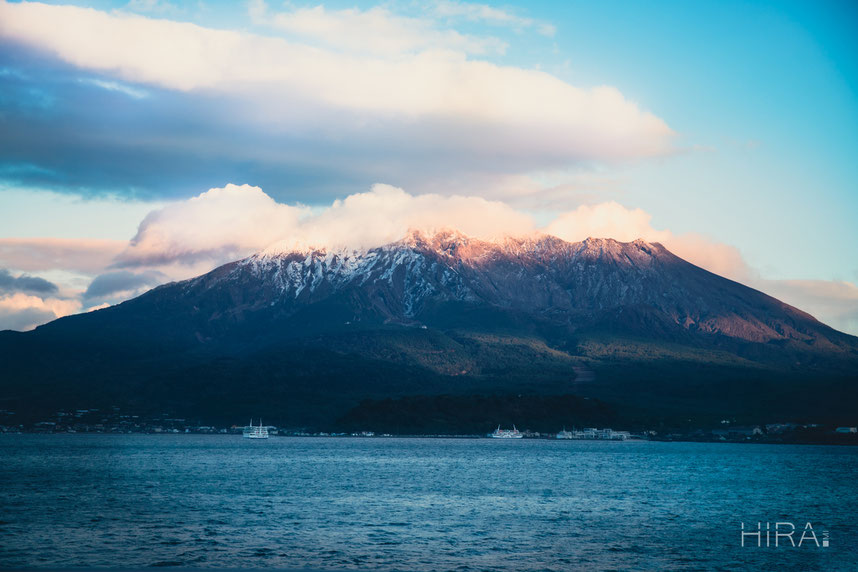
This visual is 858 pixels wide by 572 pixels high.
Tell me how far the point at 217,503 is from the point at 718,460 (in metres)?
120

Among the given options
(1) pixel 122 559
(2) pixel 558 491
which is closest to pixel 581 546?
(1) pixel 122 559

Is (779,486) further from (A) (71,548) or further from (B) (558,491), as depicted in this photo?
(A) (71,548)

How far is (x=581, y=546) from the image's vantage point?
5272 cm

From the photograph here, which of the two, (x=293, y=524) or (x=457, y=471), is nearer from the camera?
(x=293, y=524)

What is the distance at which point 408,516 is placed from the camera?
217 ft

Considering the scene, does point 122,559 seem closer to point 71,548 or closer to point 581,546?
point 71,548

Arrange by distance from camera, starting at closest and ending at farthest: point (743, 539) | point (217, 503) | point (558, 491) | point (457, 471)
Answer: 1. point (743, 539)
2. point (217, 503)
3. point (558, 491)
4. point (457, 471)

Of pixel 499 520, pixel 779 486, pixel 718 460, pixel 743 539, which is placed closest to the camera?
pixel 743 539

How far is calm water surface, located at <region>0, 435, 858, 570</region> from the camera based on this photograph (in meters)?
47.5

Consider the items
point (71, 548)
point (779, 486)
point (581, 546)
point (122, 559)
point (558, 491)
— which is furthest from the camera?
point (779, 486)

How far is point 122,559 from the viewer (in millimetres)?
44688

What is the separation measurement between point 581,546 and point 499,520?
12.5 meters

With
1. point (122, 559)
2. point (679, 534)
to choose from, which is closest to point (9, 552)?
point (122, 559)

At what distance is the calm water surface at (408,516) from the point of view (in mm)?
47500
